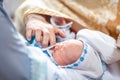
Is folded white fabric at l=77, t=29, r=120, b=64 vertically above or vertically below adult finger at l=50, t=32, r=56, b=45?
below

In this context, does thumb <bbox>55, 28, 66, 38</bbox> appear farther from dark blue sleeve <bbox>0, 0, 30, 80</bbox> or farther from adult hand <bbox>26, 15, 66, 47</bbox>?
dark blue sleeve <bbox>0, 0, 30, 80</bbox>

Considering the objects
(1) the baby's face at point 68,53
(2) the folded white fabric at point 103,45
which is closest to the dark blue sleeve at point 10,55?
(1) the baby's face at point 68,53

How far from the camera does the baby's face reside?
2.40ft

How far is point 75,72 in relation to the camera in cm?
71

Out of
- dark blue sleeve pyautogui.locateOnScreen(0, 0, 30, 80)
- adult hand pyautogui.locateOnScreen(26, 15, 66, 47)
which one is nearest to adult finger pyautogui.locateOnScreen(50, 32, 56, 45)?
adult hand pyautogui.locateOnScreen(26, 15, 66, 47)

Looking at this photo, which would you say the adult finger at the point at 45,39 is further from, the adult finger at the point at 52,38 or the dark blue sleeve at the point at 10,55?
the dark blue sleeve at the point at 10,55

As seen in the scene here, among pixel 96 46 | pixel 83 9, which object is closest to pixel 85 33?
pixel 96 46

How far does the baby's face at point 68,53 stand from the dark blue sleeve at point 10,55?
0.27 meters

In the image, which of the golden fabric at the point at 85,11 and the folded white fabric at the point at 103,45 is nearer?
the folded white fabric at the point at 103,45

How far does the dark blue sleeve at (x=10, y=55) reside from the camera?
17.3 inches

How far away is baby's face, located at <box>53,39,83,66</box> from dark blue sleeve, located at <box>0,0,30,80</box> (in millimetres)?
273

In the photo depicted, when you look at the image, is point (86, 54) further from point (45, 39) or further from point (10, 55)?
point (10, 55)

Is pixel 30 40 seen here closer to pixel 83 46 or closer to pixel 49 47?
pixel 49 47

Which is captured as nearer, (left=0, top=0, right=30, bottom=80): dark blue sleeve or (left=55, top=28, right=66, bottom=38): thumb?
(left=0, top=0, right=30, bottom=80): dark blue sleeve
